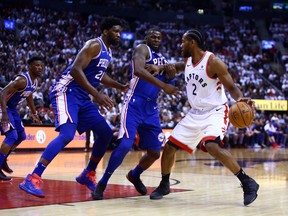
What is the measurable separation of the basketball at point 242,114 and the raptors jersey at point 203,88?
0.85 ft

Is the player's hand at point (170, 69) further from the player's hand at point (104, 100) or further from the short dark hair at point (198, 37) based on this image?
the player's hand at point (104, 100)

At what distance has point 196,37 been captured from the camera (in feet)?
19.1

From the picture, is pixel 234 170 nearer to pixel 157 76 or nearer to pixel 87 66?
pixel 157 76

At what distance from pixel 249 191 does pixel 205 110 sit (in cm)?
92

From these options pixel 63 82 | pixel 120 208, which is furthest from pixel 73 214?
pixel 63 82

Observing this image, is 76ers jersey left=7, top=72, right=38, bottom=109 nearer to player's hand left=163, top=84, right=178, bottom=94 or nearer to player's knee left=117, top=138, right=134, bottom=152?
player's knee left=117, top=138, right=134, bottom=152

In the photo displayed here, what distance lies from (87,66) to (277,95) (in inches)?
799

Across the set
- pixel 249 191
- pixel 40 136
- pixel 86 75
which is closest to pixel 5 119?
pixel 86 75

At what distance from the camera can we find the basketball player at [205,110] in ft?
18.1

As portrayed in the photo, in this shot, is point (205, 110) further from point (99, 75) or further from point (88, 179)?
point (88, 179)

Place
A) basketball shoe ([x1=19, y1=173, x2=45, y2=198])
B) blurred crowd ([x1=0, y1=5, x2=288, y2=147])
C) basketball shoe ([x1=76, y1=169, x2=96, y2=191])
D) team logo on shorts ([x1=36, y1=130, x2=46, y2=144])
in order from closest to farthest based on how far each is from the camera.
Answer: basketball shoe ([x1=19, y1=173, x2=45, y2=198]) → basketball shoe ([x1=76, y1=169, x2=96, y2=191]) → team logo on shorts ([x1=36, y1=130, x2=46, y2=144]) → blurred crowd ([x1=0, y1=5, x2=288, y2=147])

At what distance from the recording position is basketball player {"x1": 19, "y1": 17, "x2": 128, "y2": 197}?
5.51 metres

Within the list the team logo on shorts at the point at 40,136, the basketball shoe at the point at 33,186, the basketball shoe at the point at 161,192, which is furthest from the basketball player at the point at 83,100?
the team logo on shorts at the point at 40,136

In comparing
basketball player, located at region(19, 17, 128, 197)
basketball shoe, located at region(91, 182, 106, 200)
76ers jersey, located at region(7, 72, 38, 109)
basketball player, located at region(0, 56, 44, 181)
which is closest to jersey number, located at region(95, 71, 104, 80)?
basketball player, located at region(19, 17, 128, 197)
